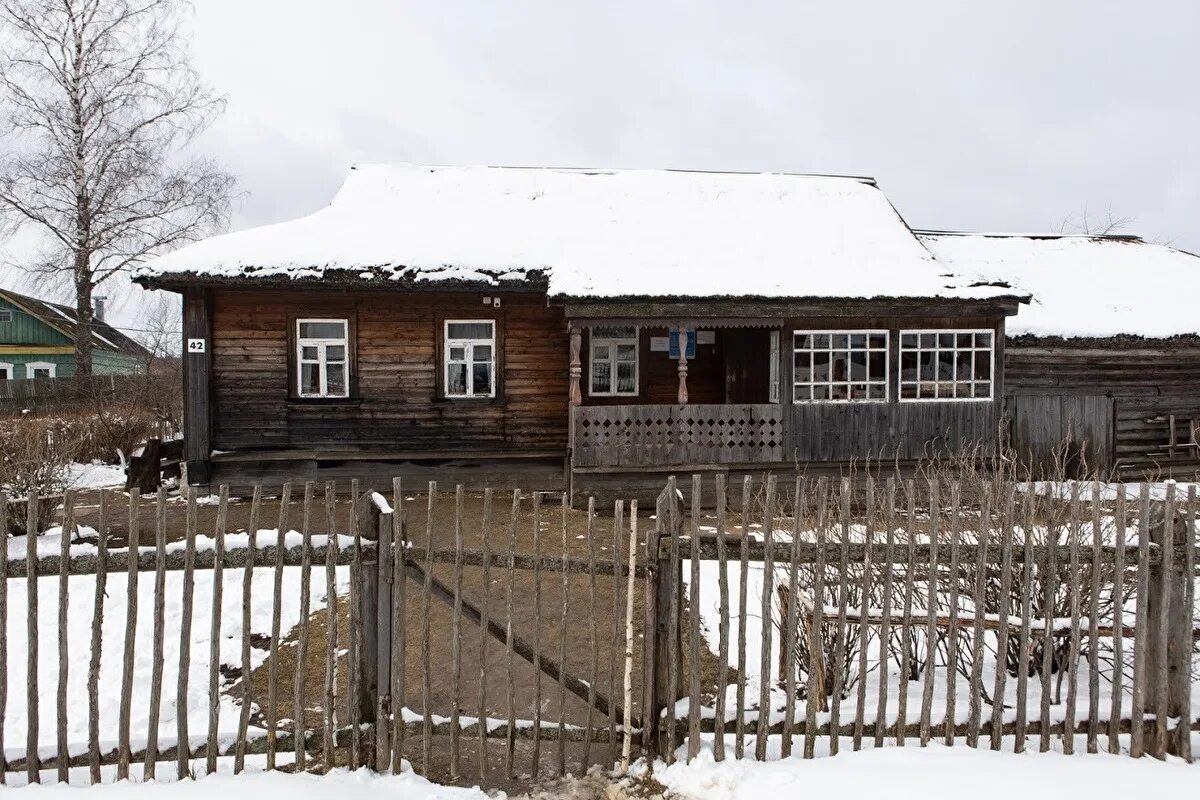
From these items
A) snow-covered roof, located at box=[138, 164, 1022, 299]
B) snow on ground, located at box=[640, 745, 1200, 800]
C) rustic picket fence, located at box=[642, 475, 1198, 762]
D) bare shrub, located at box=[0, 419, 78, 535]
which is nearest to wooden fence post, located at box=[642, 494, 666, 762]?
rustic picket fence, located at box=[642, 475, 1198, 762]

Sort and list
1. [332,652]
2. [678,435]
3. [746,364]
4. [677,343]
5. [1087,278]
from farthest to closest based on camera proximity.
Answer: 1. [1087,278]
2. [746,364]
3. [677,343]
4. [678,435]
5. [332,652]

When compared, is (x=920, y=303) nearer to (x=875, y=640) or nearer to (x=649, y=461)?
(x=649, y=461)

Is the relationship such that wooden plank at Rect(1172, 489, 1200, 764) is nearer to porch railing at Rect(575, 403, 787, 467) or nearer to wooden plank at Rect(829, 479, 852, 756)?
wooden plank at Rect(829, 479, 852, 756)

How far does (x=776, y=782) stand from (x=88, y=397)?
2629cm

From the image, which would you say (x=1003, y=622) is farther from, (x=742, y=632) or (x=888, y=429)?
(x=888, y=429)

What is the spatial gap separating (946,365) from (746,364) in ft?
11.5

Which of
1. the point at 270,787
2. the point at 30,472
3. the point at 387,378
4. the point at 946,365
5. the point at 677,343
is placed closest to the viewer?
the point at 270,787

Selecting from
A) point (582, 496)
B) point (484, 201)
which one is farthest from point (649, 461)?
point (484, 201)

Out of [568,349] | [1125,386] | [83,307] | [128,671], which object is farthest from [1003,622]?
[83,307]

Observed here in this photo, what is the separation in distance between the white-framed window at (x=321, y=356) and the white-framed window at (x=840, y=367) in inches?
315

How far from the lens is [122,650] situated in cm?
605

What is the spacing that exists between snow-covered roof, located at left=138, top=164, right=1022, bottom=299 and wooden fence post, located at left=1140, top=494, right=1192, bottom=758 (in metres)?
8.10

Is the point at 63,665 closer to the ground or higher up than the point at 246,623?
closer to the ground

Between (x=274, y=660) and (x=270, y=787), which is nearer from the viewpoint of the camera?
(x=270, y=787)
